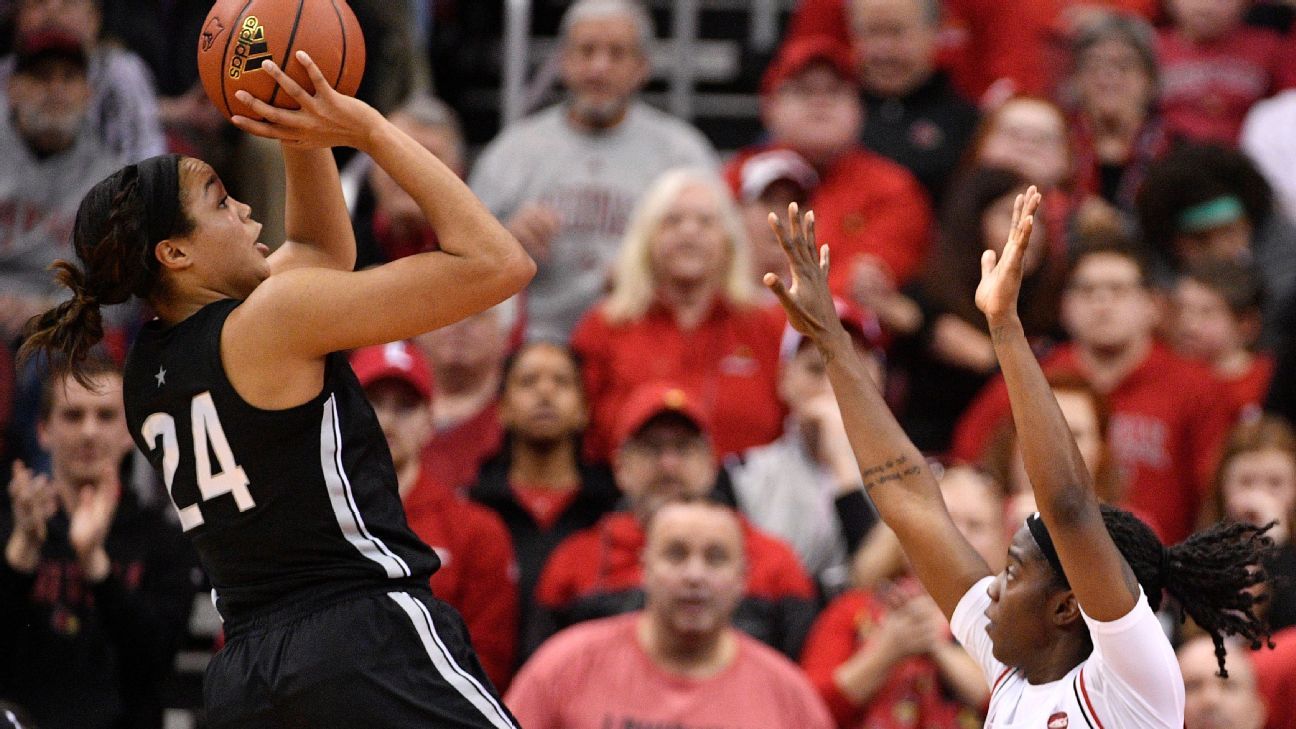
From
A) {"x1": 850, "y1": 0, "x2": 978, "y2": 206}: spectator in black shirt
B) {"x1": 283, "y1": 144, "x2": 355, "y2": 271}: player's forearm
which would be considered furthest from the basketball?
{"x1": 850, "y1": 0, "x2": 978, "y2": 206}: spectator in black shirt

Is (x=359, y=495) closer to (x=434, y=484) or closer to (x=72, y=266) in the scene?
(x=72, y=266)

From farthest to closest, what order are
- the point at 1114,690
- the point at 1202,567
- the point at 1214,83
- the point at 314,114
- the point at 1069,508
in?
the point at 1214,83 < the point at 1202,567 < the point at 314,114 < the point at 1114,690 < the point at 1069,508

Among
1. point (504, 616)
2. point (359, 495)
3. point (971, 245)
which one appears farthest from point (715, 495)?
point (359, 495)

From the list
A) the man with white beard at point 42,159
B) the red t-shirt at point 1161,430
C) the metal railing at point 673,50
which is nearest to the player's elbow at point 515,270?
the red t-shirt at point 1161,430

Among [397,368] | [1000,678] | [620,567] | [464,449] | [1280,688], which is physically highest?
[1000,678]

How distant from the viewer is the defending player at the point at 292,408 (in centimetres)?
392

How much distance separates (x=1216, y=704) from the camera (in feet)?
20.4

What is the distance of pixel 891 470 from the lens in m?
4.38

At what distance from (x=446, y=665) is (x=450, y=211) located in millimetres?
968

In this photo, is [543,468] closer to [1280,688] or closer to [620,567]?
[620,567]

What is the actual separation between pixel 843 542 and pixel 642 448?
85cm

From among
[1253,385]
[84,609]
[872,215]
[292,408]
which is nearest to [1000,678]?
[292,408]

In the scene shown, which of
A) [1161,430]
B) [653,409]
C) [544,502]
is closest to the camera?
[653,409]

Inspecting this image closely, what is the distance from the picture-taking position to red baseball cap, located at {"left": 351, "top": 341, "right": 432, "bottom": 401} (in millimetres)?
7203
